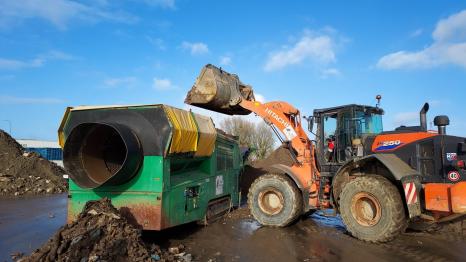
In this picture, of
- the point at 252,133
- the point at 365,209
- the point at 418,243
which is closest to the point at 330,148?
the point at 365,209

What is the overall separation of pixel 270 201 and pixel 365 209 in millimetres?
2196

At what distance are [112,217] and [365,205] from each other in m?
4.31

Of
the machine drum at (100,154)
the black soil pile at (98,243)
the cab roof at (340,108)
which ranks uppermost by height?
the cab roof at (340,108)

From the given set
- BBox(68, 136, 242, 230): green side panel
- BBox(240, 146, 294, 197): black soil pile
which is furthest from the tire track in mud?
BBox(240, 146, 294, 197): black soil pile

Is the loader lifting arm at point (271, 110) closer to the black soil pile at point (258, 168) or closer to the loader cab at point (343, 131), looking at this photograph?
the loader cab at point (343, 131)

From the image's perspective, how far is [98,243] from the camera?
482 centimetres

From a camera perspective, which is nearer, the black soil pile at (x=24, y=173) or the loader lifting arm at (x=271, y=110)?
the loader lifting arm at (x=271, y=110)

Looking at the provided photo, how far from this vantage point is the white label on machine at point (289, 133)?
914 centimetres

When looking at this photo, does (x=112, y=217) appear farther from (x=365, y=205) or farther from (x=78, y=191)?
(x=365, y=205)

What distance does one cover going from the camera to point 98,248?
4.73 meters

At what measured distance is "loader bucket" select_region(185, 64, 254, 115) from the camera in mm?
Answer: 8961

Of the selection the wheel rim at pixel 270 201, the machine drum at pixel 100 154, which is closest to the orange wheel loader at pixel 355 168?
the wheel rim at pixel 270 201

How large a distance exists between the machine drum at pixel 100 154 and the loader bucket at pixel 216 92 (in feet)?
7.87

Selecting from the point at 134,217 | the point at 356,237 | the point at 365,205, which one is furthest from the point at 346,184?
the point at 134,217
